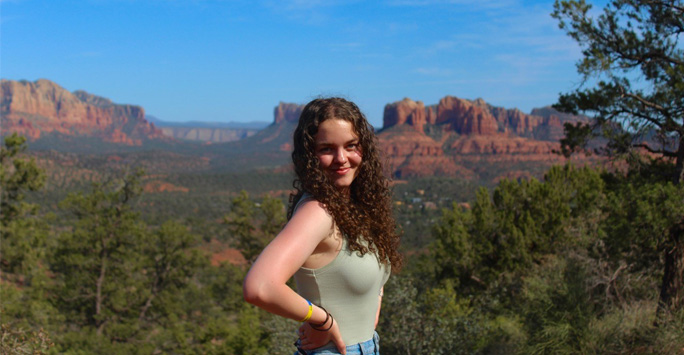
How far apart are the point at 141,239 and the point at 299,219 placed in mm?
20689

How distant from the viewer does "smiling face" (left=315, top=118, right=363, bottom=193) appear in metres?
1.94

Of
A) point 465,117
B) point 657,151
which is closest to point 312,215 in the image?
point 657,151

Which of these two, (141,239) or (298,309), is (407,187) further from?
(298,309)

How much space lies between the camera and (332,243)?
5.89ft

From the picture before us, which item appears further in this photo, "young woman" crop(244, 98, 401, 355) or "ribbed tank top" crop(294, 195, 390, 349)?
"ribbed tank top" crop(294, 195, 390, 349)

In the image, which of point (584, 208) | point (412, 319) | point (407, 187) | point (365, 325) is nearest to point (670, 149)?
point (412, 319)

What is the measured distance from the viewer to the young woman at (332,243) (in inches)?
65.4

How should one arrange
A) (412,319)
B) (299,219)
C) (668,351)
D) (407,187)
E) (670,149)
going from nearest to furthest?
(299,219) < (668,351) < (670,149) < (412,319) < (407,187)

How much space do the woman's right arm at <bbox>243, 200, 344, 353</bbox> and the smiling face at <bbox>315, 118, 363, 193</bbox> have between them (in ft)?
0.69

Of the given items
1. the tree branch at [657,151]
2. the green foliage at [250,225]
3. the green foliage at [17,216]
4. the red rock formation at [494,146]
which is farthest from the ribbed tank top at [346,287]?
the red rock formation at [494,146]

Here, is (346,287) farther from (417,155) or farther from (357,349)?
(417,155)

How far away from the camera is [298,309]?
1.75 metres

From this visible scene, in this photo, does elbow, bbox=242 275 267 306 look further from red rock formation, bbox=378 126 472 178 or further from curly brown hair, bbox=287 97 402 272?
red rock formation, bbox=378 126 472 178

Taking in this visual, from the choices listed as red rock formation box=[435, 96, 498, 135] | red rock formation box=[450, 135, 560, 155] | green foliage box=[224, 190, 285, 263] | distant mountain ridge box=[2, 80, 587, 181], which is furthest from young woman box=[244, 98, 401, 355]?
red rock formation box=[435, 96, 498, 135]
